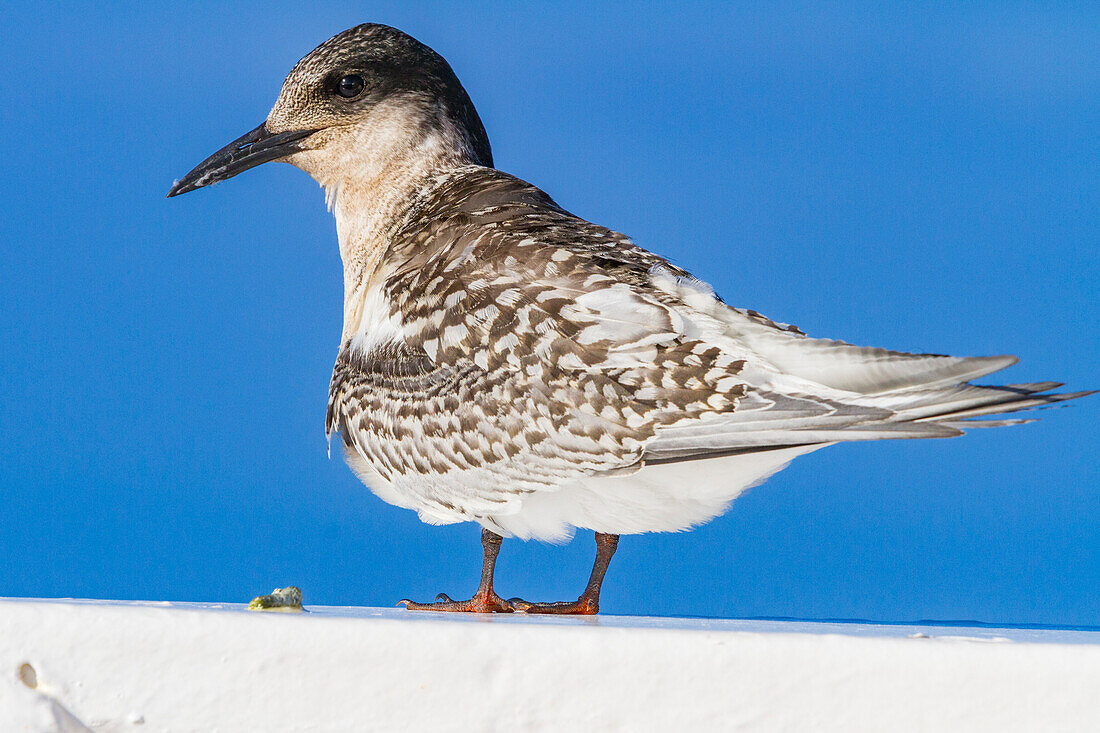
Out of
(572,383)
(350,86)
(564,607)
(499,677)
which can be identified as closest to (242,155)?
(350,86)

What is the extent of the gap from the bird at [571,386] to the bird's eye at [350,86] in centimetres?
50

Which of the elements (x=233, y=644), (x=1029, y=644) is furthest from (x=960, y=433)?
(x=233, y=644)

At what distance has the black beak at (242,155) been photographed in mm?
4113

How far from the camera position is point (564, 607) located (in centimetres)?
347

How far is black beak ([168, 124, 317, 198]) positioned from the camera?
4113 mm

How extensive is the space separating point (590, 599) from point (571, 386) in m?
0.81

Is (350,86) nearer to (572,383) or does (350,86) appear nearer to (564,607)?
(572,383)

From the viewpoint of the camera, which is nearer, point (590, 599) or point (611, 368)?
point (611, 368)

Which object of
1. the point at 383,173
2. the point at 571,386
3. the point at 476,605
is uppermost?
the point at 383,173

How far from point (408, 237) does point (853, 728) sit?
2109mm

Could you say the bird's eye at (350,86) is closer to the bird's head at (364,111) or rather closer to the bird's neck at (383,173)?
the bird's head at (364,111)

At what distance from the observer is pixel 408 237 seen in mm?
3703

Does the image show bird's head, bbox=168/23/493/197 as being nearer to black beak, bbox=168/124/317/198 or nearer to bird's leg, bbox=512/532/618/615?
black beak, bbox=168/124/317/198

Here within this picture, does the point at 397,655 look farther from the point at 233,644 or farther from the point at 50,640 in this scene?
the point at 50,640
